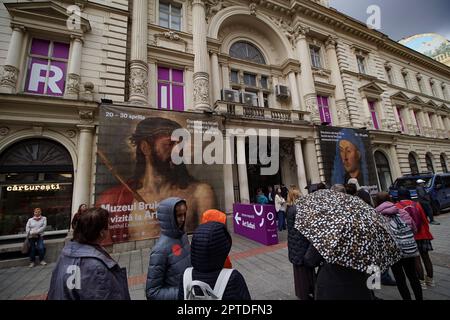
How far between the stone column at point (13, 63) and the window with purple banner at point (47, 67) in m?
0.40

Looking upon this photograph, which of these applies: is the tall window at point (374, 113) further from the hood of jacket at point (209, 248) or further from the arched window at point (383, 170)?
the hood of jacket at point (209, 248)

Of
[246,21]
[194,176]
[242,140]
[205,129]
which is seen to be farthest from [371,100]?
[194,176]

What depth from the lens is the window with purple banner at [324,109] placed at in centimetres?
1560

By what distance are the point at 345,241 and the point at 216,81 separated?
12156 millimetres

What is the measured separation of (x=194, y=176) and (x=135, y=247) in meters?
3.71

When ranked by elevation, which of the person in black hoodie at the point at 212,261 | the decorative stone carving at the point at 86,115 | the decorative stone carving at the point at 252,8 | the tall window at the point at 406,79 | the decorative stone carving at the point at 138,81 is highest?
the decorative stone carving at the point at 252,8

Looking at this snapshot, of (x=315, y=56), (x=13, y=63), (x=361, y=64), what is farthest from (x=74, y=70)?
(x=361, y=64)

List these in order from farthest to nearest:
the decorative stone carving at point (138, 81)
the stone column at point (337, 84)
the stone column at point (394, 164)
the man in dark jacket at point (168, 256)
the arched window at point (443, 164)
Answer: the arched window at point (443, 164) < the stone column at point (394, 164) < the stone column at point (337, 84) < the decorative stone carving at point (138, 81) < the man in dark jacket at point (168, 256)

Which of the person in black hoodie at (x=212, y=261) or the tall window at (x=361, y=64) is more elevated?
the tall window at (x=361, y=64)

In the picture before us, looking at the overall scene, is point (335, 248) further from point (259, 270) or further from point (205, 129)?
point (205, 129)

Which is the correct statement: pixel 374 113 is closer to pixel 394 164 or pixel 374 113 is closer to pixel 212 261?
pixel 394 164

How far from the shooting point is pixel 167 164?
28.7ft

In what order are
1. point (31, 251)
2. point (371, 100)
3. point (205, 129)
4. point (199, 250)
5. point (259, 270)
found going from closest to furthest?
point (199, 250) < point (259, 270) < point (31, 251) < point (205, 129) < point (371, 100)

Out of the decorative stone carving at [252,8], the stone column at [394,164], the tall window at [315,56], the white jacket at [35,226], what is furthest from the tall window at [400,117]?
the white jacket at [35,226]
